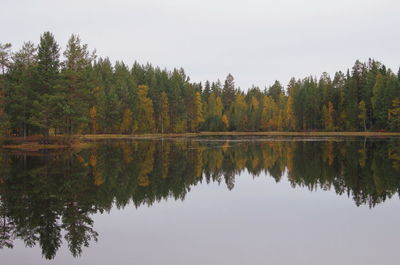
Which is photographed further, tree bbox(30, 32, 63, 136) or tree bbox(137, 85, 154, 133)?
tree bbox(137, 85, 154, 133)

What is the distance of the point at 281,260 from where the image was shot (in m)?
9.98

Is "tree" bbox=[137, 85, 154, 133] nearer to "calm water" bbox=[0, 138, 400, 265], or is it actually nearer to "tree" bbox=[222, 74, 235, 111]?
"tree" bbox=[222, 74, 235, 111]

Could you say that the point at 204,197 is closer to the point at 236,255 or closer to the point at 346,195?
the point at 346,195

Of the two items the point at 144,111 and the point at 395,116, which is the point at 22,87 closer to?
the point at 144,111

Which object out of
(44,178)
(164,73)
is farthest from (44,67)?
(164,73)

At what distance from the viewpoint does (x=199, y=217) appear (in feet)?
48.6

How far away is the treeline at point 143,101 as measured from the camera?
52.3 meters

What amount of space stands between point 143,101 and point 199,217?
8668 centimetres

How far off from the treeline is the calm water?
92.6ft

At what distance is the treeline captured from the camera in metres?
52.3

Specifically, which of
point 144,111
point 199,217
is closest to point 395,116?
point 144,111

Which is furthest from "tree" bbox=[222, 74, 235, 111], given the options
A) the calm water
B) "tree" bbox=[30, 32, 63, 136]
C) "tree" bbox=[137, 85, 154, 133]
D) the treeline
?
the calm water

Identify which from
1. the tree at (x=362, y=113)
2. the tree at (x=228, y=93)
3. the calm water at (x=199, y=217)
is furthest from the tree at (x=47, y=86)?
the tree at (x=228, y=93)

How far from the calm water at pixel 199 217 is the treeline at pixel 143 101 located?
28.2m
